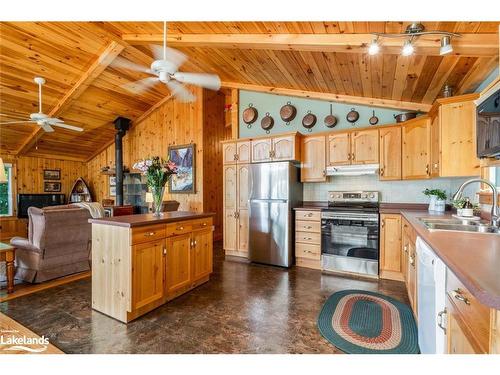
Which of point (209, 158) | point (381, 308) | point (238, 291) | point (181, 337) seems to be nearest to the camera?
point (181, 337)

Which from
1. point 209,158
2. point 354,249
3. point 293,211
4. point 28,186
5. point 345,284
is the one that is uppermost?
point 209,158

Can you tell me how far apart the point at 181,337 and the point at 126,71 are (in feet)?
17.2

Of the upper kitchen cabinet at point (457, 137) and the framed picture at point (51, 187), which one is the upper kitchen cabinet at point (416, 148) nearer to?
the upper kitchen cabinet at point (457, 137)

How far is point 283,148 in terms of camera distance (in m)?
4.27

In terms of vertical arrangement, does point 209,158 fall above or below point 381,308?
above

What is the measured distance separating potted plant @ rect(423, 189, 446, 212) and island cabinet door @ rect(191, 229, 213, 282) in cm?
303

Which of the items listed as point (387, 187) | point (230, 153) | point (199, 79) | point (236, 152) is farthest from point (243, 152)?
point (387, 187)

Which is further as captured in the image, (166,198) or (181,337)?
(166,198)

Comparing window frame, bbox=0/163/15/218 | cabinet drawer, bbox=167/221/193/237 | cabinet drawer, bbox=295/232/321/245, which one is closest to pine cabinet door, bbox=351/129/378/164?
cabinet drawer, bbox=295/232/321/245

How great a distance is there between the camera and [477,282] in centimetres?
87

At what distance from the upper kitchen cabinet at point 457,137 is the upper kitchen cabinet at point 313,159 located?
169 centimetres
